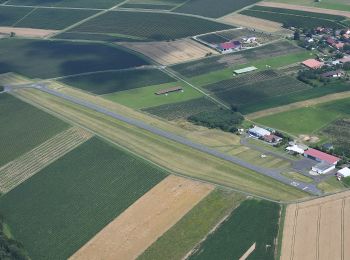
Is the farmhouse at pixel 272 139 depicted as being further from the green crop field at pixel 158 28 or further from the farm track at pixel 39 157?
the green crop field at pixel 158 28

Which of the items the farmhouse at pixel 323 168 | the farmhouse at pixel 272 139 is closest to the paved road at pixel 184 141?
the farmhouse at pixel 323 168

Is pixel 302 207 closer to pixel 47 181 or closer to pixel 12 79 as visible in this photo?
pixel 47 181

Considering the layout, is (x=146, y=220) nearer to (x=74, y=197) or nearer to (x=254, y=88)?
(x=74, y=197)

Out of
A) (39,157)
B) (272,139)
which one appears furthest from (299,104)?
(39,157)

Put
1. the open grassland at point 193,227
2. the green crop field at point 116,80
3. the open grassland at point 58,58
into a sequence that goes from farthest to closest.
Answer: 1. the open grassland at point 58,58
2. the green crop field at point 116,80
3. the open grassland at point 193,227

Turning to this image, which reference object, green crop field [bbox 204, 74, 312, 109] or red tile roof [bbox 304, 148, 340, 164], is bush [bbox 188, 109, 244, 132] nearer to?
green crop field [bbox 204, 74, 312, 109]

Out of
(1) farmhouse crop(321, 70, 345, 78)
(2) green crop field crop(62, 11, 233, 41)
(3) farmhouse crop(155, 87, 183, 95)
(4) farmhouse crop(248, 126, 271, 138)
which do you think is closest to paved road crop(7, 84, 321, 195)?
(4) farmhouse crop(248, 126, 271, 138)
